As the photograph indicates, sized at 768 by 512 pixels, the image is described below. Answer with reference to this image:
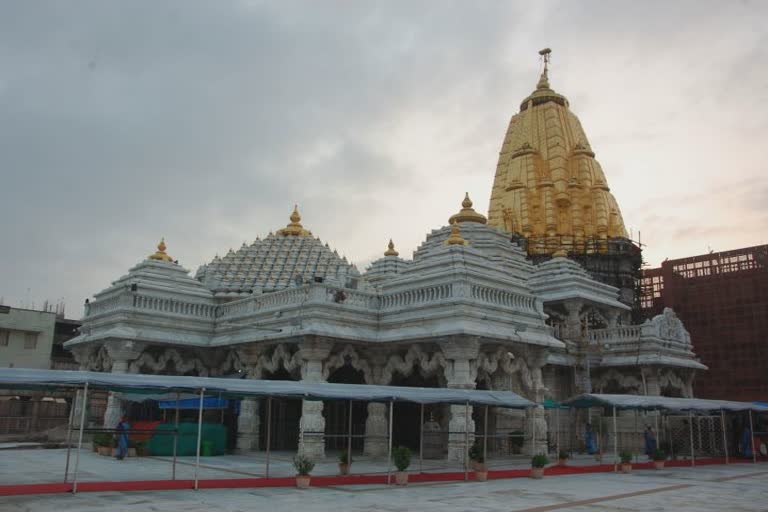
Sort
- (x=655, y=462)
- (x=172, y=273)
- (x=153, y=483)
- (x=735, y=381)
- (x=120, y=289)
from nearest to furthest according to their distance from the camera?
1. (x=153, y=483)
2. (x=655, y=462)
3. (x=120, y=289)
4. (x=172, y=273)
5. (x=735, y=381)

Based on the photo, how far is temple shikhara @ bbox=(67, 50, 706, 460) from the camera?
24875 millimetres

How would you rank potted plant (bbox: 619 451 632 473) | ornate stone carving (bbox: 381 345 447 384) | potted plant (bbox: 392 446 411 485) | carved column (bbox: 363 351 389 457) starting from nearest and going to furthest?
potted plant (bbox: 392 446 411 485) < potted plant (bbox: 619 451 632 473) < ornate stone carving (bbox: 381 345 447 384) < carved column (bbox: 363 351 389 457)

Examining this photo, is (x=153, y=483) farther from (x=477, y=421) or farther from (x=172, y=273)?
(x=172, y=273)

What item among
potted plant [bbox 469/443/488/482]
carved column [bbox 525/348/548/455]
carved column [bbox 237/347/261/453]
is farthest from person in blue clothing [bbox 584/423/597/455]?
carved column [bbox 237/347/261/453]

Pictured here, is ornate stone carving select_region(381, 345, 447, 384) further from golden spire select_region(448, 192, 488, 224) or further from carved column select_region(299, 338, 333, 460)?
golden spire select_region(448, 192, 488, 224)

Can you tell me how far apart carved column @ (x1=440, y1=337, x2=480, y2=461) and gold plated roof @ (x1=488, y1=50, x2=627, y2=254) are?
1059 inches

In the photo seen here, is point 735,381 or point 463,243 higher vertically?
point 463,243

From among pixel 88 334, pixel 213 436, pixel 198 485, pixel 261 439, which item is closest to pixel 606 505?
pixel 198 485

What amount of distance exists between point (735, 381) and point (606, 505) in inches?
1526

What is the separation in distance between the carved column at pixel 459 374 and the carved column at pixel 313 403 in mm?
4443

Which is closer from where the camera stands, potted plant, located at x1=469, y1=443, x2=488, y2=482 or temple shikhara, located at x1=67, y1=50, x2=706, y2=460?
potted plant, located at x1=469, y1=443, x2=488, y2=482

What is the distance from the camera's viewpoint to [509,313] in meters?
25.6

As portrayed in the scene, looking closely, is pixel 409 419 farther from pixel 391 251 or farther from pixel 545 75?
pixel 545 75

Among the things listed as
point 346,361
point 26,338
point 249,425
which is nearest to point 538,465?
point 346,361
